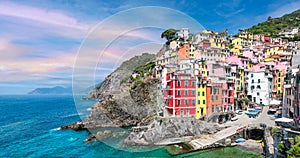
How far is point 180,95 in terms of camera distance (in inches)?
727

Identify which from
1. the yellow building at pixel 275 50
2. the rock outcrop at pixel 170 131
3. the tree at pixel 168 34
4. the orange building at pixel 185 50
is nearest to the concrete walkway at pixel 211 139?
the rock outcrop at pixel 170 131

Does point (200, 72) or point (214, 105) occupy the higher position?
point (200, 72)

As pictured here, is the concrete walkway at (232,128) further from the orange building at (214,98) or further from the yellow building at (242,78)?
the yellow building at (242,78)

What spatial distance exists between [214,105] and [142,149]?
8430 mm

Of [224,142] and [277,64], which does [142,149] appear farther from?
[277,64]

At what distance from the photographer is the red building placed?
722 inches

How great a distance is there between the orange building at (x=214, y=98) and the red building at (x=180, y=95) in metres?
1.46

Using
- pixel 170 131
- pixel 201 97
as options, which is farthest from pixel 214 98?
pixel 170 131

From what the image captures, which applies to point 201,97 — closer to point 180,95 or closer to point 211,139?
point 180,95

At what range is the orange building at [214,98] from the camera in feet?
64.4

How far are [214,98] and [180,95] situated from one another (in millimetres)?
3704

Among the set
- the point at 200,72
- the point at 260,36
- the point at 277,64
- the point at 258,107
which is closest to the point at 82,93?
the point at 200,72

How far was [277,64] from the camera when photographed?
27.2m

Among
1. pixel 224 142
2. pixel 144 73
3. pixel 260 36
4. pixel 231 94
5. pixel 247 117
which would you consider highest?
pixel 260 36
